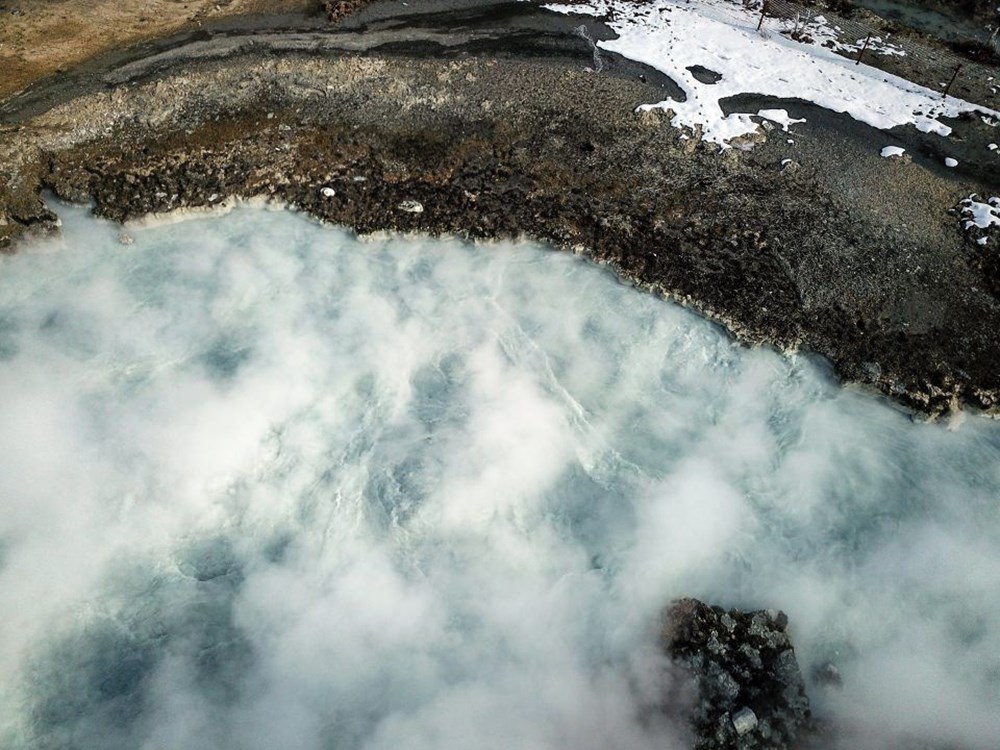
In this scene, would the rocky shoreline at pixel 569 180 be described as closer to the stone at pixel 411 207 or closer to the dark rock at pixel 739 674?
the stone at pixel 411 207

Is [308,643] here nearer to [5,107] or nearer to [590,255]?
[590,255]

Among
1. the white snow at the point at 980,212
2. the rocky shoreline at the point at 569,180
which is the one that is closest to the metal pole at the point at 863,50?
the rocky shoreline at the point at 569,180

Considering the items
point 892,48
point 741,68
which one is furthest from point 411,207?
point 892,48

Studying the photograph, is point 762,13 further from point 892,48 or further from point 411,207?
point 411,207

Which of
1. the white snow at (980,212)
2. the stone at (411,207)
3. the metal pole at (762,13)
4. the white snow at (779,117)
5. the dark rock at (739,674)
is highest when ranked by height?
the metal pole at (762,13)

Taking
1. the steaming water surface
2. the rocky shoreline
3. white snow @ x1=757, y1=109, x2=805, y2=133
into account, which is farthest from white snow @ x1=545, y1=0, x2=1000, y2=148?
the steaming water surface

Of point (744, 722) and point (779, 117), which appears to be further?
point (779, 117)
